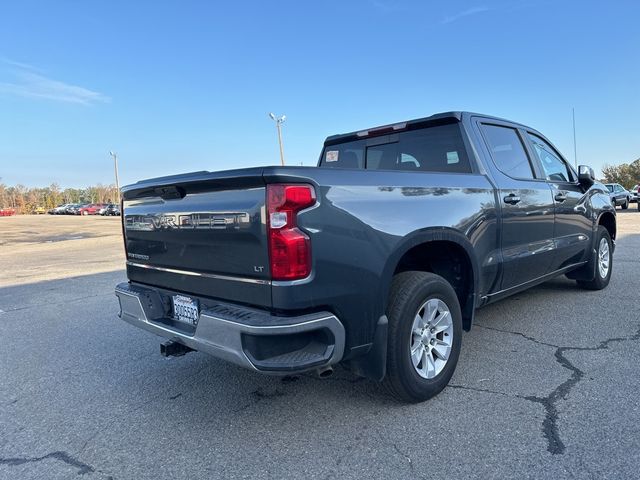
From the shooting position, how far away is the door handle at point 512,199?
3.91m

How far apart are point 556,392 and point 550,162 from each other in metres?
2.73

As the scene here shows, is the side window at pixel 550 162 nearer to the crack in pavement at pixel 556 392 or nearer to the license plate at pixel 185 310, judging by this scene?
the crack in pavement at pixel 556 392

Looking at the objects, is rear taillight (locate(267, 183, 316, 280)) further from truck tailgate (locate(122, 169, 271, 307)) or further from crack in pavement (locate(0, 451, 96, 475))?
crack in pavement (locate(0, 451, 96, 475))

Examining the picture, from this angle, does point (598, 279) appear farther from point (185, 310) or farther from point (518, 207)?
point (185, 310)

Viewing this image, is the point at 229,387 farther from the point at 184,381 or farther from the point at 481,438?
the point at 481,438

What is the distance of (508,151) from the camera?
4.27 m

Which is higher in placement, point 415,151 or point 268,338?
point 415,151

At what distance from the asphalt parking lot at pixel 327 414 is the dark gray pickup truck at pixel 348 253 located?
403 mm

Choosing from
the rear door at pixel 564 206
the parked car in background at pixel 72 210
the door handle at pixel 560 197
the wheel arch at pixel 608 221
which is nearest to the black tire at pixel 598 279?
the wheel arch at pixel 608 221

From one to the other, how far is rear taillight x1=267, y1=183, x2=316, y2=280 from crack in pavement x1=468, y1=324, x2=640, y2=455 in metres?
1.65

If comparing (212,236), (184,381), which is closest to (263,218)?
(212,236)

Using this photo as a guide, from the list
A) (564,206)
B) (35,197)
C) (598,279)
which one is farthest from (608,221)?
(35,197)

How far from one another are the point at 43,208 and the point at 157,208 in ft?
311

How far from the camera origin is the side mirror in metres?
5.17
